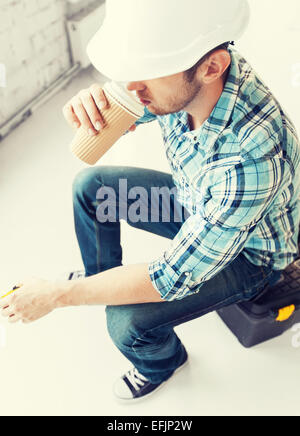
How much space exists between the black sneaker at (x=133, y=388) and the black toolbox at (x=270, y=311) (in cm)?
31

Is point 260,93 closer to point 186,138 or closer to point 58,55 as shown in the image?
point 186,138

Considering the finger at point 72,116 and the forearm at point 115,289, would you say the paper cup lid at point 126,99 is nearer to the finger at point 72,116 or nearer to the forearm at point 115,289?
the finger at point 72,116

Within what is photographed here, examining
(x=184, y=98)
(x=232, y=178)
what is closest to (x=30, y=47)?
(x=184, y=98)

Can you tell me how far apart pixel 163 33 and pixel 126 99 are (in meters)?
0.20

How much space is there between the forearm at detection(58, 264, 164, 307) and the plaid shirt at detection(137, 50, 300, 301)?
32mm

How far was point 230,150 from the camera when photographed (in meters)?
0.83

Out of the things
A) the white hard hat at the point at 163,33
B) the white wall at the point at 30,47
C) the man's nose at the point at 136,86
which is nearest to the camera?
the white hard hat at the point at 163,33

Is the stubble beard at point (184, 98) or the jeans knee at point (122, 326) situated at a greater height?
the stubble beard at point (184, 98)

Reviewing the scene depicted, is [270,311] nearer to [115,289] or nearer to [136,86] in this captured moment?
[115,289]

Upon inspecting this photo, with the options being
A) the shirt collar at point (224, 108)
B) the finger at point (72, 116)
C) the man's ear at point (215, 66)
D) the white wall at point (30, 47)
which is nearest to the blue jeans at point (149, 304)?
the finger at point (72, 116)

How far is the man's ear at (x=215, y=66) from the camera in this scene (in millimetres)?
741

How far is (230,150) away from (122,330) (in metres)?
0.51

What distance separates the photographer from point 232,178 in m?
0.81

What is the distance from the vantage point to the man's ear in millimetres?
741
